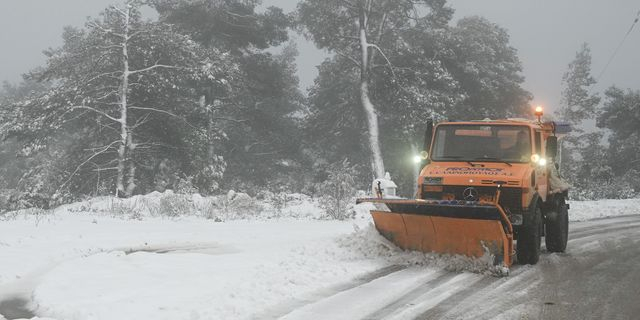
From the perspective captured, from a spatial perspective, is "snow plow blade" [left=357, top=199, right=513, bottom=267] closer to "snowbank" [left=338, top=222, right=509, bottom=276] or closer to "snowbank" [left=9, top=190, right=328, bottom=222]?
"snowbank" [left=338, top=222, right=509, bottom=276]

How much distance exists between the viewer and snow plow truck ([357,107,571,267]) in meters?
7.42

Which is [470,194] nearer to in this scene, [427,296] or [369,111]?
[427,296]

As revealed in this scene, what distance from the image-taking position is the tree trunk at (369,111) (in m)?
26.3

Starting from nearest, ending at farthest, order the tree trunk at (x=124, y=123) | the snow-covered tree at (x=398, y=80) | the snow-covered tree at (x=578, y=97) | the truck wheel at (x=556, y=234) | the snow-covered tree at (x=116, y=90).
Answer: the truck wheel at (x=556, y=234)
the tree trunk at (x=124, y=123)
the snow-covered tree at (x=116, y=90)
the snow-covered tree at (x=398, y=80)
the snow-covered tree at (x=578, y=97)

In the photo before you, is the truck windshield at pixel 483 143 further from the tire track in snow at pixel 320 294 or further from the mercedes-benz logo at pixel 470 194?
the tire track in snow at pixel 320 294

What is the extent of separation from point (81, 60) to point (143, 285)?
20.0 metres

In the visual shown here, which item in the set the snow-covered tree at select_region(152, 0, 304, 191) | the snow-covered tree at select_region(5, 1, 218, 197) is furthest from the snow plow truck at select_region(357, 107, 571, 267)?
the snow-covered tree at select_region(152, 0, 304, 191)

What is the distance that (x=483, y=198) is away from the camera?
313 inches

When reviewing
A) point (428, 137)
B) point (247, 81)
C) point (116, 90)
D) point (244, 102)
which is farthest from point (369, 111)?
point (428, 137)

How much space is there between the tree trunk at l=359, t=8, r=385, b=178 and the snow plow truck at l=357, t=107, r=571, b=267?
54.6ft

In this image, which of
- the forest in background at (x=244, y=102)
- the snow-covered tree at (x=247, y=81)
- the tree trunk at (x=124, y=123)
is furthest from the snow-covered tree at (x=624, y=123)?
the tree trunk at (x=124, y=123)

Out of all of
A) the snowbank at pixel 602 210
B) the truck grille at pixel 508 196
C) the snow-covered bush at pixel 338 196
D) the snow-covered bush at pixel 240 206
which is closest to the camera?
the truck grille at pixel 508 196

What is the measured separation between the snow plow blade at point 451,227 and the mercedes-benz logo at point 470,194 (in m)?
0.62

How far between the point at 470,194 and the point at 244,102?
2772 centimetres
